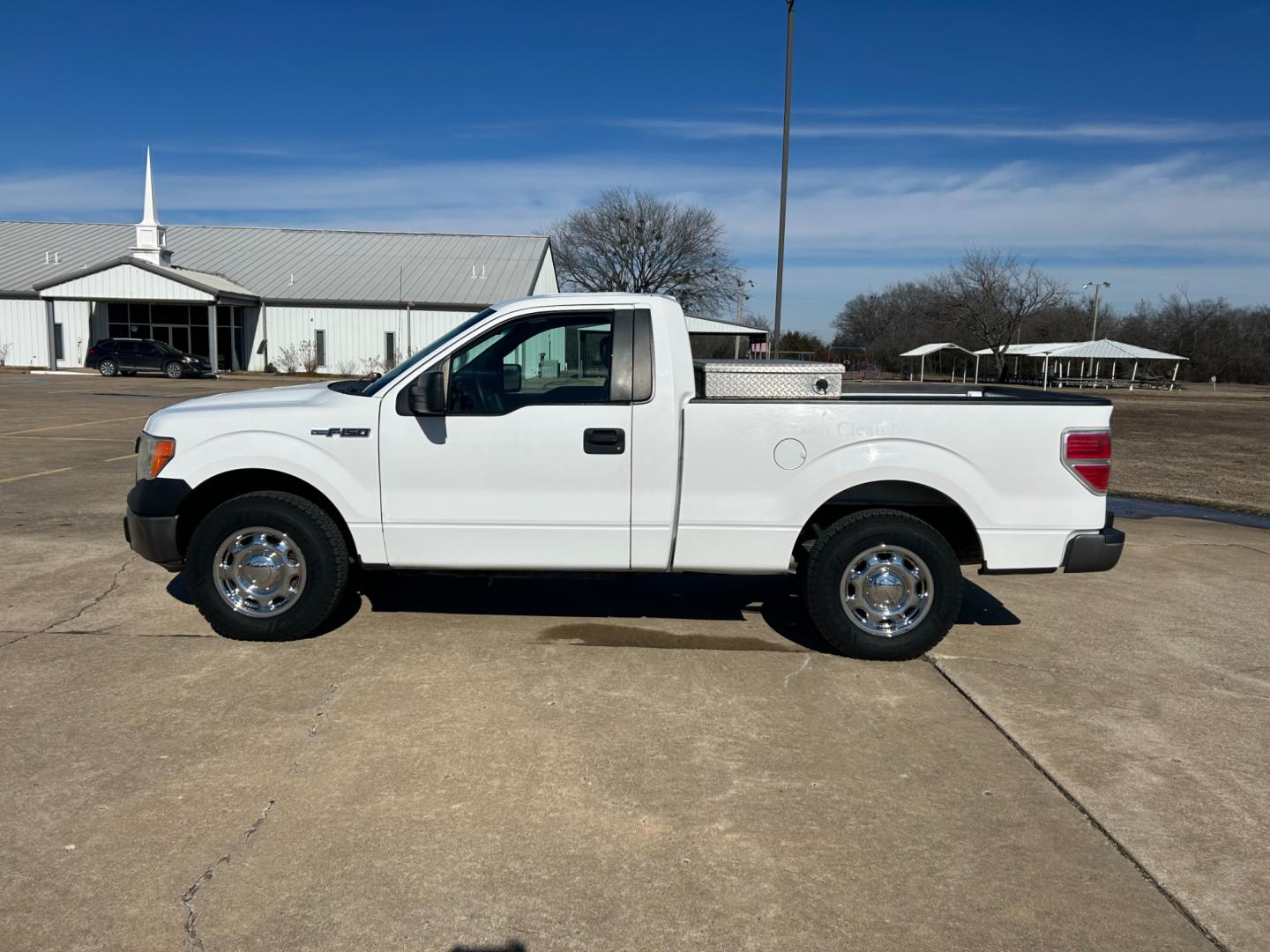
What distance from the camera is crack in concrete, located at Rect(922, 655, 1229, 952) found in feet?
10.2

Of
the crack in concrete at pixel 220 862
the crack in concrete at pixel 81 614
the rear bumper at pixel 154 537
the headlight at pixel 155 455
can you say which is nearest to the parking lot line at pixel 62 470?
the crack in concrete at pixel 81 614

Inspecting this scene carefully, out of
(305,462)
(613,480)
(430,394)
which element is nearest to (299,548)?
(305,462)

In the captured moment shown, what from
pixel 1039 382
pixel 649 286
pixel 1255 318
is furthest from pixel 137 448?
pixel 1255 318

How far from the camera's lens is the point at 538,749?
4234 millimetres

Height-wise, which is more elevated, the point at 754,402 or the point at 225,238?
the point at 225,238

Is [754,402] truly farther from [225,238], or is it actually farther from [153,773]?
[225,238]

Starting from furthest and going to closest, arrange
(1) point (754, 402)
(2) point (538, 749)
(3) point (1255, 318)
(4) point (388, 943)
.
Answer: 1. (3) point (1255, 318)
2. (1) point (754, 402)
3. (2) point (538, 749)
4. (4) point (388, 943)

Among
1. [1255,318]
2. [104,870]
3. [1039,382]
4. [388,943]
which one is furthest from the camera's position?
[1255,318]

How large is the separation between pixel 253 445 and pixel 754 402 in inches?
111

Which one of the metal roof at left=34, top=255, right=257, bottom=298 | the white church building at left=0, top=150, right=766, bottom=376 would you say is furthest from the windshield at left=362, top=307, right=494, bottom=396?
the metal roof at left=34, top=255, right=257, bottom=298

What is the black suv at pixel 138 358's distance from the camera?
127 feet

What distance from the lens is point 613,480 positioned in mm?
5387

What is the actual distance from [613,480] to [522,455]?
527 millimetres

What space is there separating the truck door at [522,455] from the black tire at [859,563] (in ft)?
3.66
